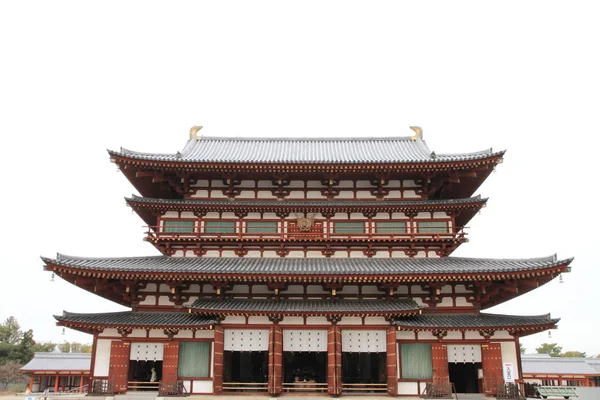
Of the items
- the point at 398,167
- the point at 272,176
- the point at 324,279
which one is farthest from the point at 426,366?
the point at 272,176

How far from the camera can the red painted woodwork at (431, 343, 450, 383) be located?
840 inches

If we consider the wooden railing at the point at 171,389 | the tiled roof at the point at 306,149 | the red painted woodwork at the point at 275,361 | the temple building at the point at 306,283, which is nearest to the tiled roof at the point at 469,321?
the temple building at the point at 306,283

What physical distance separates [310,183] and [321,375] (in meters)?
10.4

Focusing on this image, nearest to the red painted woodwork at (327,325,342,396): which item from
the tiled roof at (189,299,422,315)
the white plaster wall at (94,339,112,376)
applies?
the tiled roof at (189,299,422,315)

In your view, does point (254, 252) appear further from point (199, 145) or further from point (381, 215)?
point (199, 145)

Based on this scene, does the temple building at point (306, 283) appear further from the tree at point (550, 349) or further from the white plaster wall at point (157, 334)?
the tree at point (550, 349)

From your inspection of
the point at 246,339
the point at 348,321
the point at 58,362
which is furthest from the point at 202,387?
the point at 58,362

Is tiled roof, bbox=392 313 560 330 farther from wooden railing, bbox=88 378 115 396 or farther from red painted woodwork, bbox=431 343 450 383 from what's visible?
wooden railing, bbox=88 378 115 396

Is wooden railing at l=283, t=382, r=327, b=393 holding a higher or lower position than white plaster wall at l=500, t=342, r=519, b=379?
lower

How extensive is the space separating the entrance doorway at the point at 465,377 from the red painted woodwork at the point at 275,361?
965cm

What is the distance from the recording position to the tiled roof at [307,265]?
21.6 meters

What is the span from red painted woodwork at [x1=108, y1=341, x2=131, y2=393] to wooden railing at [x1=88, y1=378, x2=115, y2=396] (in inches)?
8.6

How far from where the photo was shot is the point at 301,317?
22.4 meters

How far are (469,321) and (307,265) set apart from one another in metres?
7.62
